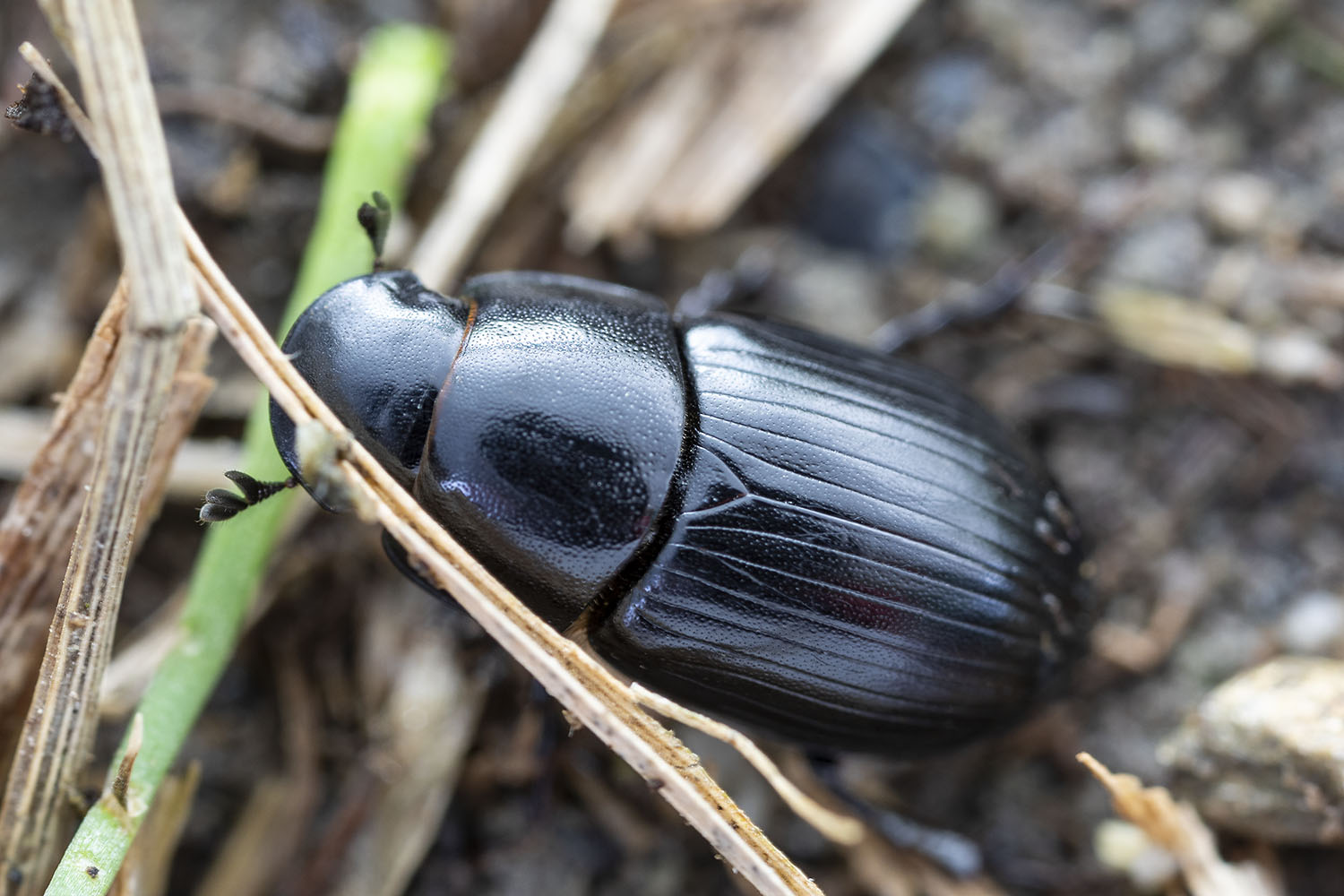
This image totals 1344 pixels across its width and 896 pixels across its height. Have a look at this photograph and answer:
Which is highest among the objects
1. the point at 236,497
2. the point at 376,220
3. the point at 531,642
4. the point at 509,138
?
the point at 509,138

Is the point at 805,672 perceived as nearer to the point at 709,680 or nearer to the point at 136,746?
the point at 709,680

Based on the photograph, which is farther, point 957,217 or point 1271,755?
point 957,217

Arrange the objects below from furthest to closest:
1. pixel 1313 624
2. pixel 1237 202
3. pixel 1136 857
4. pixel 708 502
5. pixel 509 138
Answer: pixel 1237 202
pixel 509 138
pixel 1313 624
pixel 1136 857
pixel 708 502

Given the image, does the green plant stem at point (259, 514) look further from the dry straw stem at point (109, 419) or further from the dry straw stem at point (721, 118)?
the dry straw stem at point (721, 118)

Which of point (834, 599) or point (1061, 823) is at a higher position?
point (834, 599)

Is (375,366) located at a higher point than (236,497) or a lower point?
higher

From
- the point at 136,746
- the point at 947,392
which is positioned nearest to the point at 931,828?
the point at 947,392

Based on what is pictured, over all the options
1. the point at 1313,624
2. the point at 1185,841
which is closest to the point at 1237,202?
the point at 1313,624

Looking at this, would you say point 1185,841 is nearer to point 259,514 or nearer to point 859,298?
point 859,298
